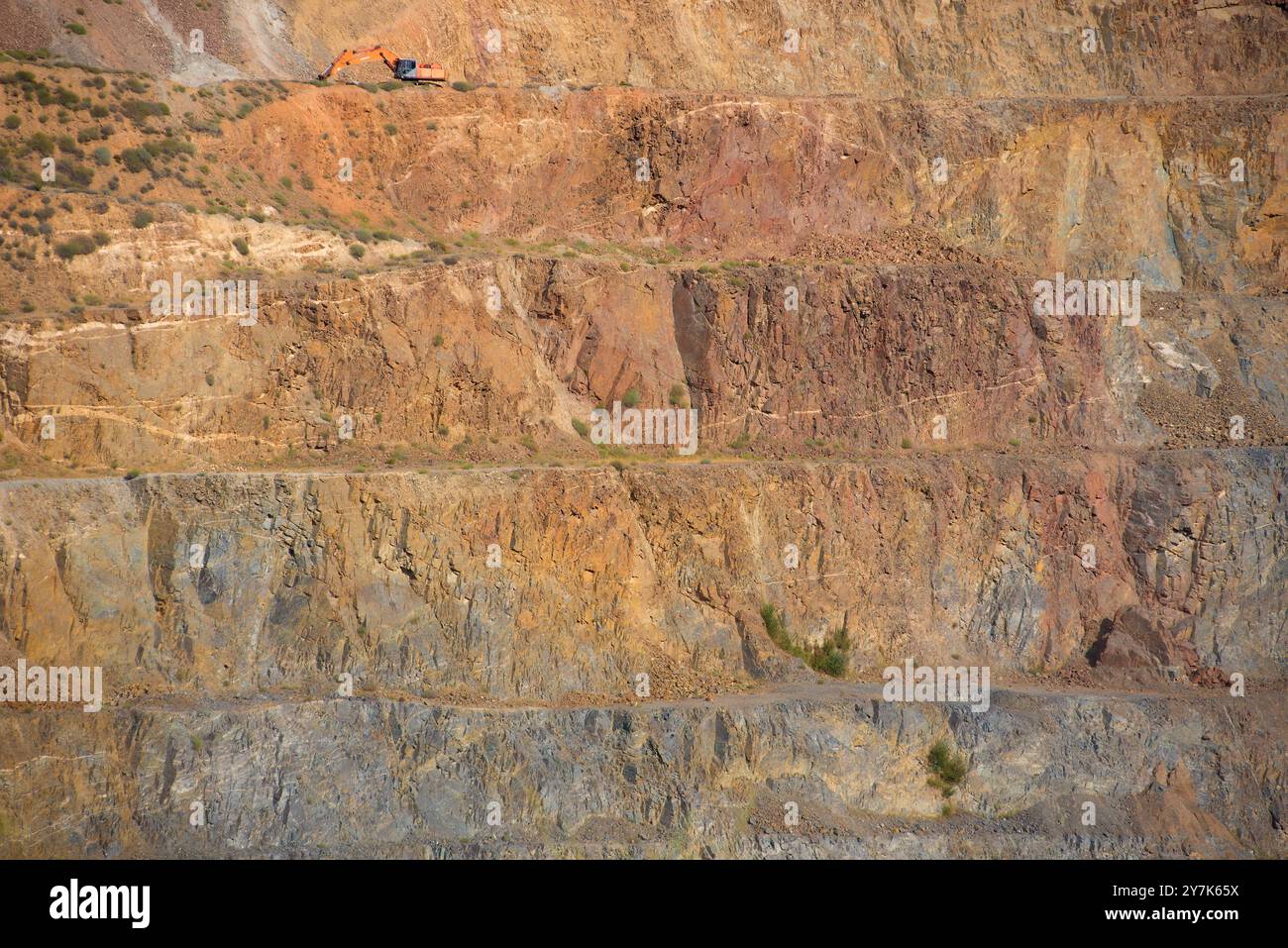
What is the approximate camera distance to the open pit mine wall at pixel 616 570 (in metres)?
40.4

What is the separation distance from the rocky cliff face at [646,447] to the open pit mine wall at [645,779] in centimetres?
10

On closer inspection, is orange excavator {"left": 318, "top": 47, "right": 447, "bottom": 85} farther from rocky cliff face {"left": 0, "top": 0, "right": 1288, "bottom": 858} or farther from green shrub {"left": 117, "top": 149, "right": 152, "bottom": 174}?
green shrub {"left": 117, "top": 149, "right": 152, "bottom": 174}

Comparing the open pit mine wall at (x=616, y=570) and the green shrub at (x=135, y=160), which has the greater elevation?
the green shrub at (x=135, y=160)

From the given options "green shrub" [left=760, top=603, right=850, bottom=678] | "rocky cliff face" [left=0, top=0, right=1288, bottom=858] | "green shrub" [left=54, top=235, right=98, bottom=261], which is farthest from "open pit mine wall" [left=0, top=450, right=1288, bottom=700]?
"green shrub" [left=54, top=235, right=98, bottom=261]

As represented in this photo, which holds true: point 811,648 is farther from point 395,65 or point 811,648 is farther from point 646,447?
point 395,65

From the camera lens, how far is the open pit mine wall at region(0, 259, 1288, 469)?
141 feet

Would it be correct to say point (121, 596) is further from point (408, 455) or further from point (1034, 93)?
point (1034, 93)

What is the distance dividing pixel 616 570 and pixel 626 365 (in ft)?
21.1

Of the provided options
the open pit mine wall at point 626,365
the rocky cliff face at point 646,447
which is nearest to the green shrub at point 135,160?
the rocky cliff face at point 646,447

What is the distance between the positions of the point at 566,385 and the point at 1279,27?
27004 mm

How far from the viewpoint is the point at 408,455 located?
4506cm

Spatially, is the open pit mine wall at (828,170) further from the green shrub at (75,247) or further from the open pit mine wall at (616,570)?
the open pit mine wall at (616,570)

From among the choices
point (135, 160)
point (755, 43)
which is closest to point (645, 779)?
point (135, 160)

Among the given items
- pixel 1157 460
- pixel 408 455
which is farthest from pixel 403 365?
pixel 1157 460
